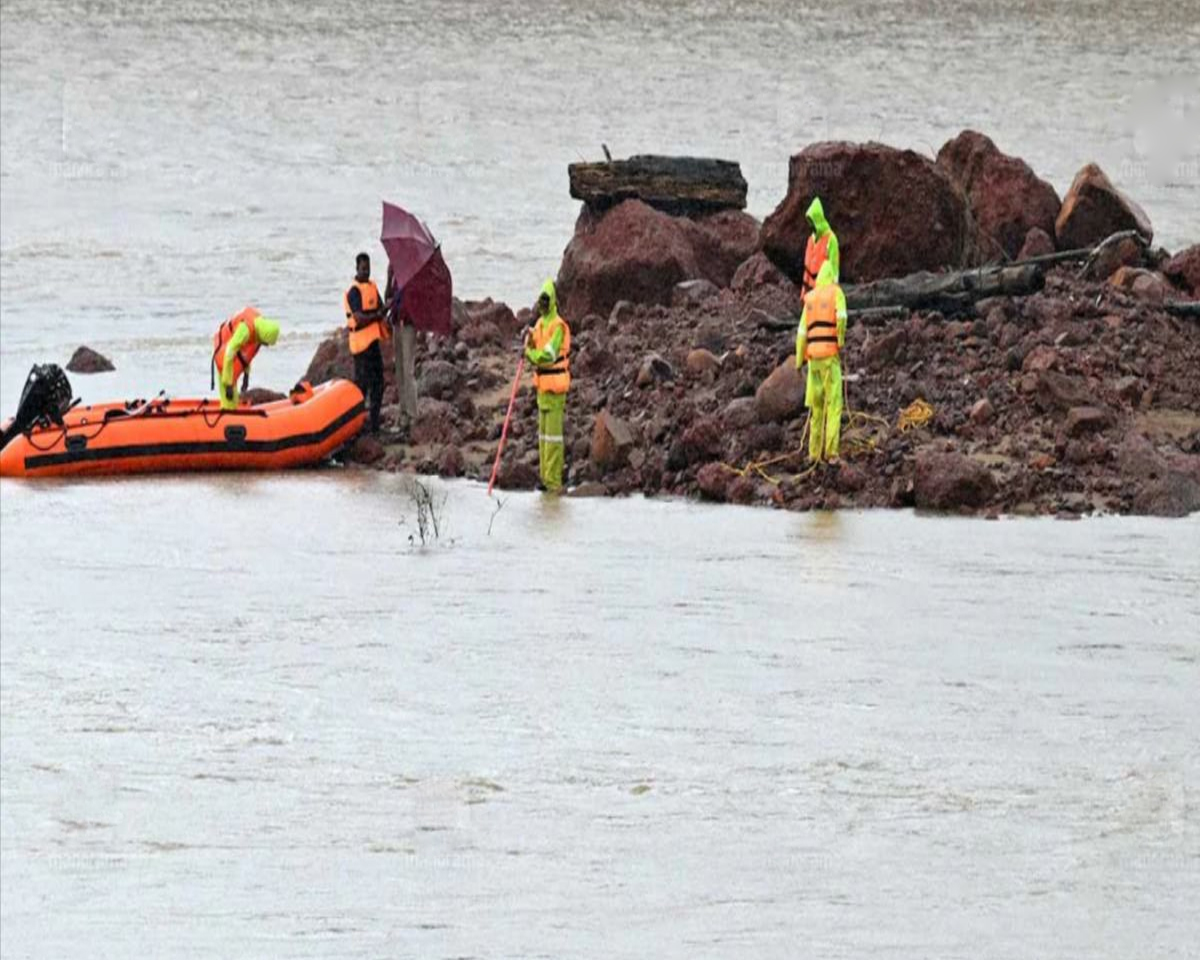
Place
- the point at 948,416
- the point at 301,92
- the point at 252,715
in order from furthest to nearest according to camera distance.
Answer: the point at 301,92 → the point at 948,416 → the point at 252,715

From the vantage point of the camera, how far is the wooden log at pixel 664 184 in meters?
32.1

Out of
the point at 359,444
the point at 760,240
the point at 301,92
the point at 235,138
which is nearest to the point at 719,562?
the point at 359,444

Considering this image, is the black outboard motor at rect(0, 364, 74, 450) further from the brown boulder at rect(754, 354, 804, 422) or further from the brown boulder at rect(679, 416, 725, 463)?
the brown boulder at rect(754, 354, 804, 422)

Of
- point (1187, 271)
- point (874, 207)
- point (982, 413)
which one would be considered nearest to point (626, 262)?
point (874, 207)

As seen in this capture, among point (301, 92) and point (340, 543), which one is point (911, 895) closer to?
point (340, 543)

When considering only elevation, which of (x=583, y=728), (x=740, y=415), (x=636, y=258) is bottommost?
(x=583, y=728)

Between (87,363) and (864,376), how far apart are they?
38.6ft

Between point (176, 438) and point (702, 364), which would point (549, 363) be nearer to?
point (702, 364)

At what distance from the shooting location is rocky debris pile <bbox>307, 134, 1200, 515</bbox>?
83.2 feet

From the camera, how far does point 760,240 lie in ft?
101

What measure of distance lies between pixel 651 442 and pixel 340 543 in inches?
115

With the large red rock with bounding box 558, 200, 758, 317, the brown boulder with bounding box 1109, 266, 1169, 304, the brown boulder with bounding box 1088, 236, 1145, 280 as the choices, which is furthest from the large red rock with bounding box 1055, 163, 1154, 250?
the large red rock with bounding box 558, 200, 758, 317

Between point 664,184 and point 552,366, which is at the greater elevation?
point 664,184

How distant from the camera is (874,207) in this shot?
30203mm
